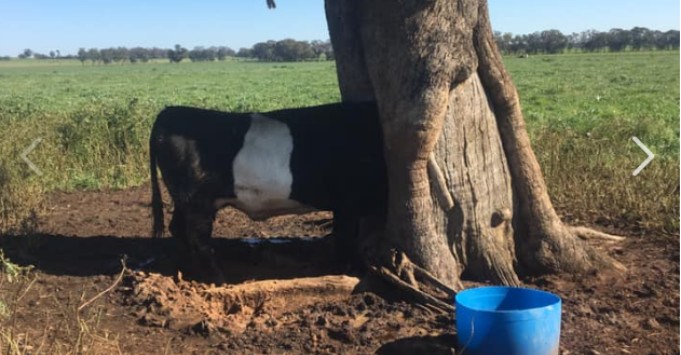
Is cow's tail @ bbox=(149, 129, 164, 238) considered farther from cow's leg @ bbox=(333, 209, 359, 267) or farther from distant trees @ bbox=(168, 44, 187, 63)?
distant trees @ bbox=(168, 44, 187, 63)

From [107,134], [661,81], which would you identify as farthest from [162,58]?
[107,134]

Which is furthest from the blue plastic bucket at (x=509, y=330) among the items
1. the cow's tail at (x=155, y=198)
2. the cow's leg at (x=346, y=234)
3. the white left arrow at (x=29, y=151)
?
the white left arrow at (x=29, y=151)

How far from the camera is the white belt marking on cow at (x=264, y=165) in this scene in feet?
18.0

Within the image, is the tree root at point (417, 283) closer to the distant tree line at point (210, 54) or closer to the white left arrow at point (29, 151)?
the white left arrow at point (29, 151)

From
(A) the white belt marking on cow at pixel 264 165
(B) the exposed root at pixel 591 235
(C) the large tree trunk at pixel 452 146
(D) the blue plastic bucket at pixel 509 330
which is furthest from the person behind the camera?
(B) the exposed root at pixel 591 235

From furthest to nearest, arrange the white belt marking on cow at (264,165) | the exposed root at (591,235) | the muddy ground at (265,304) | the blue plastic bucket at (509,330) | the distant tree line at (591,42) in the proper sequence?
the distant tree line at (591,42), the exposed root at (591,235), the white belt marking on cow at (264,165), the muddy ground at (265,304), the blue plastic bucket at (509,330)

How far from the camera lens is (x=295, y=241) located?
257 inches

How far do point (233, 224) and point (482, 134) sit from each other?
3.36m

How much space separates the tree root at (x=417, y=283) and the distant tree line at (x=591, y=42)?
93551mm

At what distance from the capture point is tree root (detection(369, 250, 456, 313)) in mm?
4742

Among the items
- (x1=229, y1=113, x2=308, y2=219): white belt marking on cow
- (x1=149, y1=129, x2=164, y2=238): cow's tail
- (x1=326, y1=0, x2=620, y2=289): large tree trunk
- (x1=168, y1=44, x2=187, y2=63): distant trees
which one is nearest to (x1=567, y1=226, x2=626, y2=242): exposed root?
(x1=326, y1=0, x2=620, y2=289): large tree trunk

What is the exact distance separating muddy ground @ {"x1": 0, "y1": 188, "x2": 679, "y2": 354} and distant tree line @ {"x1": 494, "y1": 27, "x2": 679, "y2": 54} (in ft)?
304

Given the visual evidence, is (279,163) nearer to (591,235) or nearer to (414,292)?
(414,292)

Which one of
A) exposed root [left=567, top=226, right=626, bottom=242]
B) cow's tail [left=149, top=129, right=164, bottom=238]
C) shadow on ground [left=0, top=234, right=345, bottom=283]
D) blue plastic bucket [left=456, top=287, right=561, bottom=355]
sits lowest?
shadow on ground [left=0, top=234, right=345, bottom=283]
